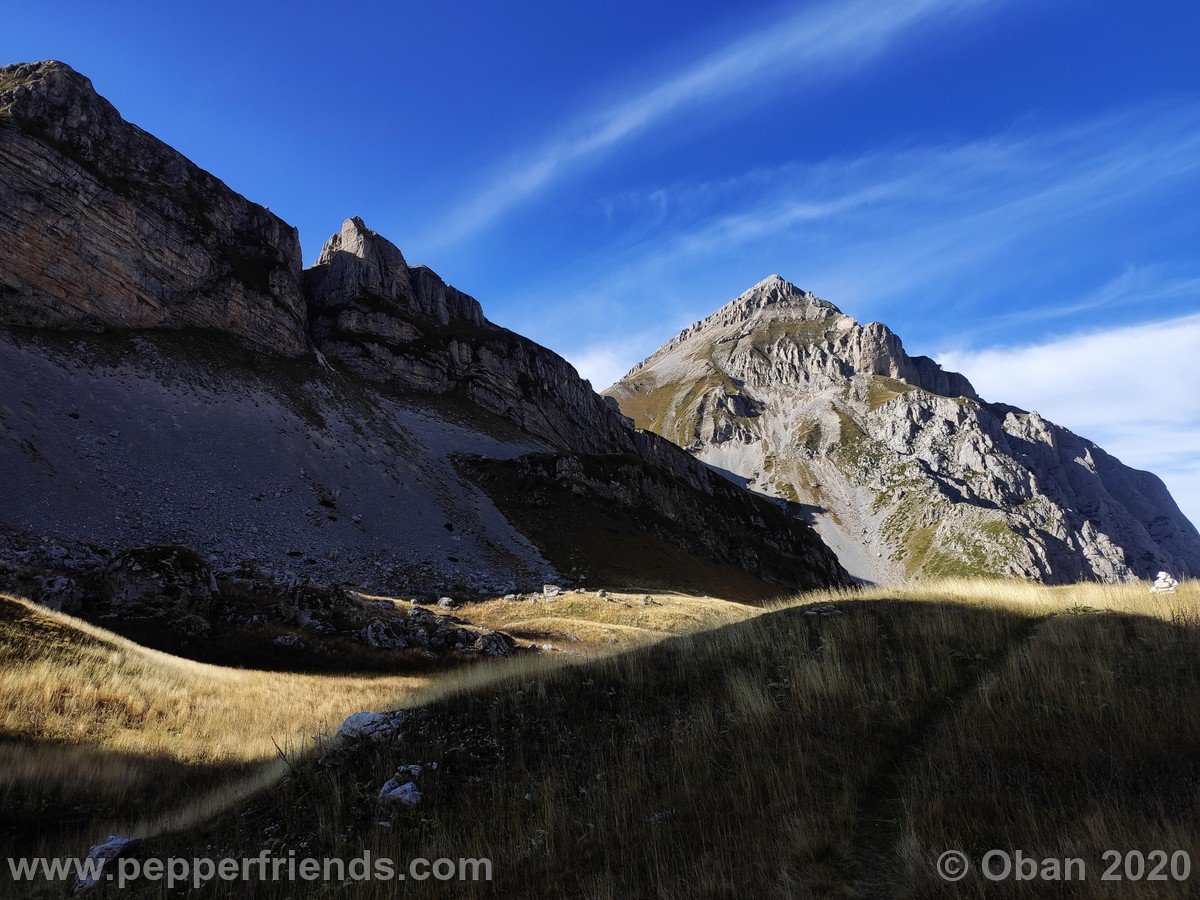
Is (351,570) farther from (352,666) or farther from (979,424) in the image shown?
(979,424)

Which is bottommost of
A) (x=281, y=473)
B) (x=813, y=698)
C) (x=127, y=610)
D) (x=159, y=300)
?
(x=813, y=698)

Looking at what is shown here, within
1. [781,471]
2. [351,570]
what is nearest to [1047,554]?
[781,471]

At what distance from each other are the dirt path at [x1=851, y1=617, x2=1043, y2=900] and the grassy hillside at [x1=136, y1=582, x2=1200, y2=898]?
25 mm

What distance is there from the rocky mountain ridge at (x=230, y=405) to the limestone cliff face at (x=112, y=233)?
21 cm

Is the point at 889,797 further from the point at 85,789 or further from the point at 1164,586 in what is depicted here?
the point at 1164,586

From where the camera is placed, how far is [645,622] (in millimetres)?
30375

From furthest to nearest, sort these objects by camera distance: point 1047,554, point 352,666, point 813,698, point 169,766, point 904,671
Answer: point 1047,554 → point 352,666 → point 169,766 → point 904,671 → point 813,698

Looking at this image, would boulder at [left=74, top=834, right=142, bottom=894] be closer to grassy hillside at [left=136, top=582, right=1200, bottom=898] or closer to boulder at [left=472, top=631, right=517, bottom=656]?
grassy hillside at [left=136, top=582, right=1200, bottom=898]

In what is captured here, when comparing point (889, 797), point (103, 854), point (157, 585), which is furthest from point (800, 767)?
point (157, 585)

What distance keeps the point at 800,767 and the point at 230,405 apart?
6107 centimetres

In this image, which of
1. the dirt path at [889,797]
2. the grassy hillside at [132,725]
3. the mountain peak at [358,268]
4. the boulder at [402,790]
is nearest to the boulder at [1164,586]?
the dirt path at [889,797]

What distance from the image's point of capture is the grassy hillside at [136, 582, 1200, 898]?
13.1ft

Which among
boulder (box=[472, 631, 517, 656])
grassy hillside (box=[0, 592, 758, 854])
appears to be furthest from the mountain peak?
grassy hillside (box=[0, 592, 758, 854])

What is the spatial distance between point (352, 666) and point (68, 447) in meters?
32.3
